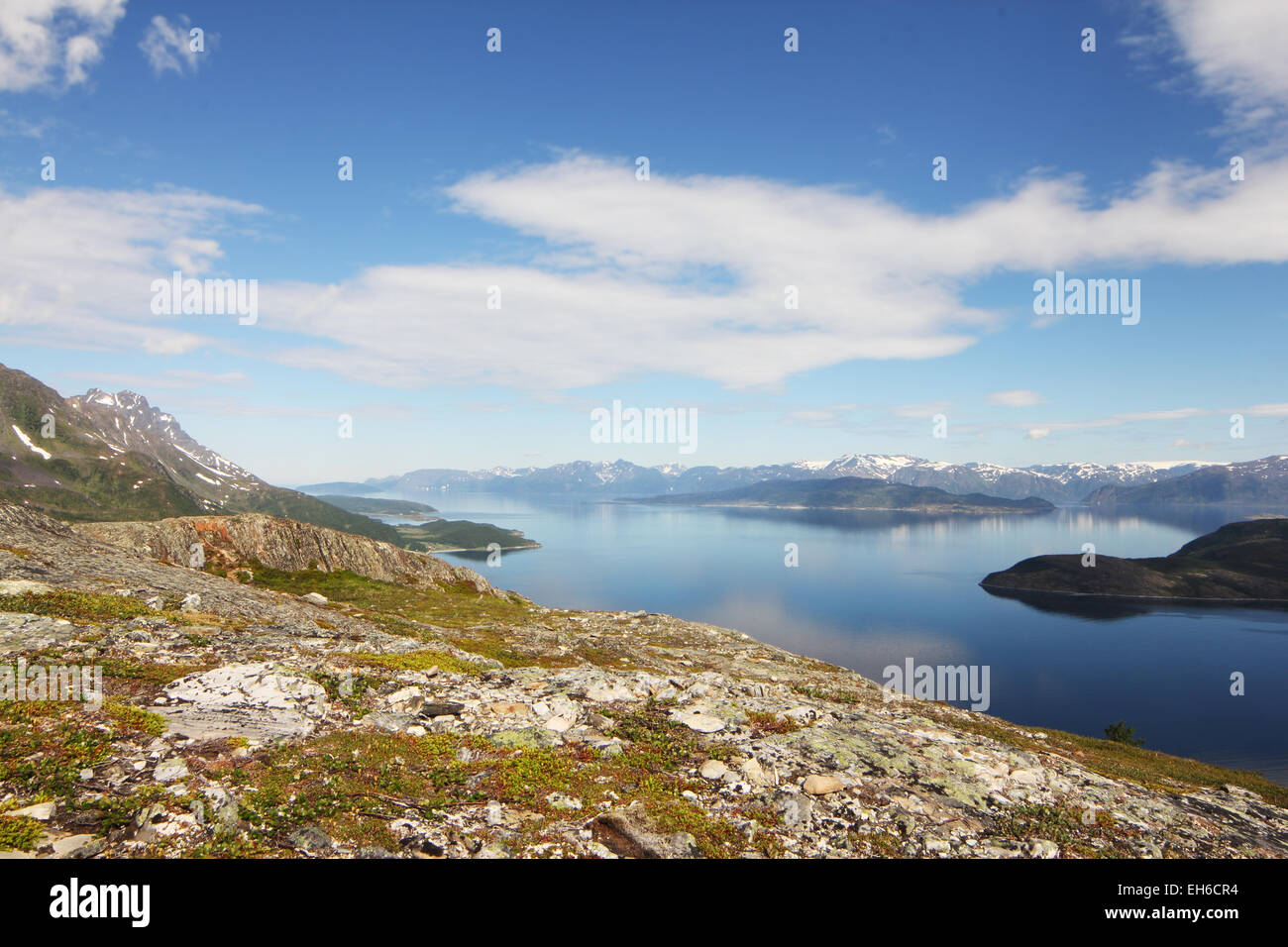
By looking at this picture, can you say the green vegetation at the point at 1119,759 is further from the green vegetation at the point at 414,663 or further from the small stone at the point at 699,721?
the green vegetation at the point at 414,663

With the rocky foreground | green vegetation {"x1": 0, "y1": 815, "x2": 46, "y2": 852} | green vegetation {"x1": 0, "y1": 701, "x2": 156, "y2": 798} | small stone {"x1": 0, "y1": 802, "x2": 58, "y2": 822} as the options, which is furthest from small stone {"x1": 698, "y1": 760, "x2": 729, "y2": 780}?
green vegetation {"x1": 0, "y1": 701, "x2": 156, "y2": 798}

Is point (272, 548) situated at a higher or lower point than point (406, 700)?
lower

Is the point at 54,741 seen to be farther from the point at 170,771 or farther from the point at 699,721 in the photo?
the point at 699,721

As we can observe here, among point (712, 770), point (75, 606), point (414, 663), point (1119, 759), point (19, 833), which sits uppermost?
point (75, 606)

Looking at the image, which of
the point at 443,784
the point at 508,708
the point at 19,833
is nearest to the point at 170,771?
the point at 19,833

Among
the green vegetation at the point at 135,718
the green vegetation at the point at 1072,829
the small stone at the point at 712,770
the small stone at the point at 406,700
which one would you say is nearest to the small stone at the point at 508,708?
the small stone at the point at 406,700
